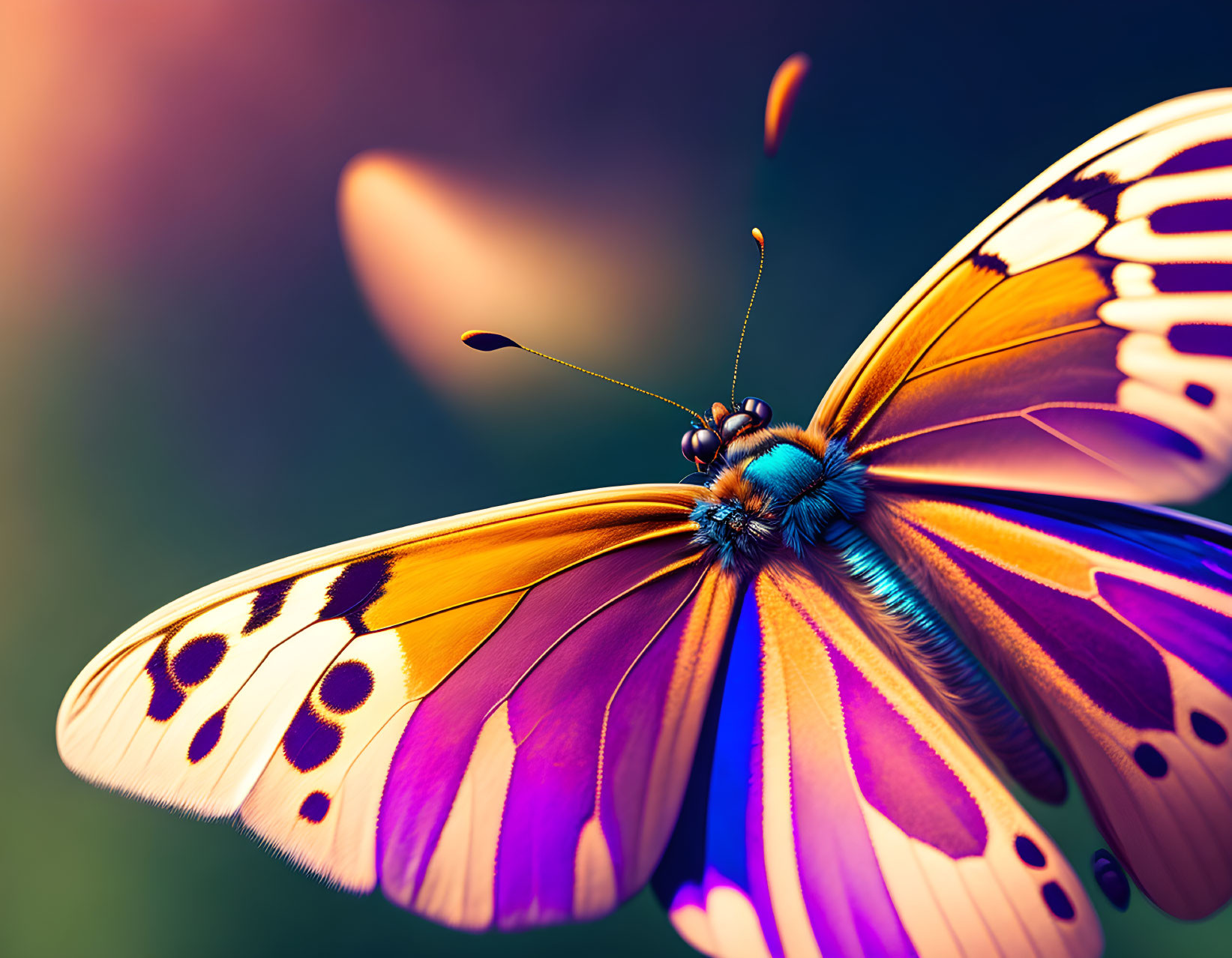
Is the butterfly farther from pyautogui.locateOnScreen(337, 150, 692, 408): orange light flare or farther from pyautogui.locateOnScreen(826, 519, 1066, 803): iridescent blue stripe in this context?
pyautogui.locateOnScreen(337, 150, 692, 408): orange light flare

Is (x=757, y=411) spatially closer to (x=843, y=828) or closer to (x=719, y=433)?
(x=719, y=433)

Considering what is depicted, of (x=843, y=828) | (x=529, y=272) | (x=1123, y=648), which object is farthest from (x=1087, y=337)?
(x=529, y=272)

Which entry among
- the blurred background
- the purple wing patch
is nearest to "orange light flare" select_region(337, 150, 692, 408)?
the blurred background

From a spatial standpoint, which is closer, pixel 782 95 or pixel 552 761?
pixel 552 761

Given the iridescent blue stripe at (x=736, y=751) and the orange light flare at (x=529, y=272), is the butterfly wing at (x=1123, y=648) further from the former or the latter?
the orange light flare at (x=529, y=272)

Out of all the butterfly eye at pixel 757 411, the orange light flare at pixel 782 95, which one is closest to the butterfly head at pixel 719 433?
the butterfly eye at pixel 757 411

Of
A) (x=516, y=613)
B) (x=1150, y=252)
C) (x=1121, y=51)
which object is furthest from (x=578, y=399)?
(x=1121, y=51)
